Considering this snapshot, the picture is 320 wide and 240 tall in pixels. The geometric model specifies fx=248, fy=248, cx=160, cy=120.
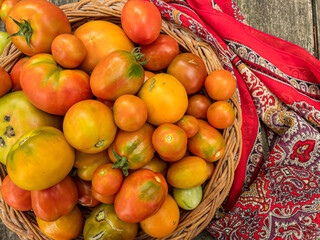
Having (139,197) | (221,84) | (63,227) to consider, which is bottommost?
(63,227)

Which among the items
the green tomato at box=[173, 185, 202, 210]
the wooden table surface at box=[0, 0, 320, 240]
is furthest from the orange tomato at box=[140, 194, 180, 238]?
the wooden table surface at box=[0, 0, 320, 240]

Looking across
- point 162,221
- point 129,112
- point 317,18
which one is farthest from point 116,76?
point 317,18

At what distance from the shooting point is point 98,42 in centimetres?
59

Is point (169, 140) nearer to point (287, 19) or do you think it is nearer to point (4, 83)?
point (4, 83)

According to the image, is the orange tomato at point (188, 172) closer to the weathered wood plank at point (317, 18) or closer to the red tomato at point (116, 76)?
the red tomato at point (116, 76)

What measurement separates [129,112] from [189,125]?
146 mm

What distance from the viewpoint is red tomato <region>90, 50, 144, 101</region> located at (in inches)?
19.3

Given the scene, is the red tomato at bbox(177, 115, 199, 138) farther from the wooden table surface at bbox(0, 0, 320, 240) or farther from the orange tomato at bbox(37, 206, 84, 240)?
the wooden table surface at bbox(0, 0, 320, 240)

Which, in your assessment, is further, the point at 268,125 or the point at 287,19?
the point at 287,19

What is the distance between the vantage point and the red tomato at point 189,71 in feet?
1.95

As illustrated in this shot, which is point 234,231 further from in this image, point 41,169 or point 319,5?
point 319,5

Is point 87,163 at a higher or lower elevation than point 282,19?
lower

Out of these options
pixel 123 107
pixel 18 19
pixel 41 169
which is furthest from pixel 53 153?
pixel 18 19

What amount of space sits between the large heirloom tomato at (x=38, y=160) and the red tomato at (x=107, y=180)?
7 cm
